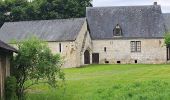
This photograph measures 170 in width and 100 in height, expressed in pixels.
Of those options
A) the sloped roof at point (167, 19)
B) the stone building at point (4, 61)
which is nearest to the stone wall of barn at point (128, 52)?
the sloped roof at point (167, 19)

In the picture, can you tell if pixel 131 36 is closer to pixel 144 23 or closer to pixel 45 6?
pixel 144 23

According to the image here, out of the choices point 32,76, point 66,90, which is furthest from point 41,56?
point 66,90

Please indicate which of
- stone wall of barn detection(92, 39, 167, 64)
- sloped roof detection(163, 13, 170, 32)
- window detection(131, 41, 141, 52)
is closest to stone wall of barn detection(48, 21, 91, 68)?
stone wall of barn detection(92, 39, 167, 64)

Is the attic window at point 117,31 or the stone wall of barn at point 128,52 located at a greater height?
the attic window at point 117,31

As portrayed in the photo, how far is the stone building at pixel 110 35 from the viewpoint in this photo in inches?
2968

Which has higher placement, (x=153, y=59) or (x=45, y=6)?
(x=45, y=6)

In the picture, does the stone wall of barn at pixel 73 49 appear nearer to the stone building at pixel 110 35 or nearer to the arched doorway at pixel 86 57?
the stone building at pixel 110 35

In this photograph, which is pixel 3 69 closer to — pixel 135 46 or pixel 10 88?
pixel 10 88

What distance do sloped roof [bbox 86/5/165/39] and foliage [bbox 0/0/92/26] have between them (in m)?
9.09

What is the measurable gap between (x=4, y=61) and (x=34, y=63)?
272 centimetres

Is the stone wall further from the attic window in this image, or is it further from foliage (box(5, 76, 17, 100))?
the attic window

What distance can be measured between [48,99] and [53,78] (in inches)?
102

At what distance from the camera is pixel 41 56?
104ft

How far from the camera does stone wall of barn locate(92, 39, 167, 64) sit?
76562mm
